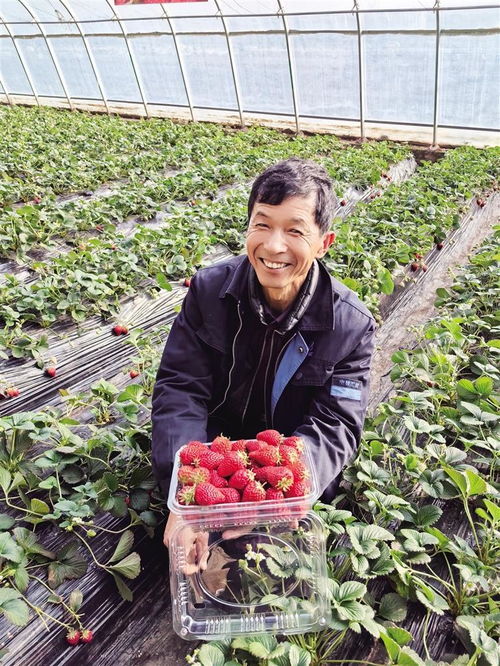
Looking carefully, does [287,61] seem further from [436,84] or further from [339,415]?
[339,415]

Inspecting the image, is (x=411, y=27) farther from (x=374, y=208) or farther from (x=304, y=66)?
(x=374, y=208)

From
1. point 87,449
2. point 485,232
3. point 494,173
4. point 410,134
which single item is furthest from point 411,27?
point 87,449

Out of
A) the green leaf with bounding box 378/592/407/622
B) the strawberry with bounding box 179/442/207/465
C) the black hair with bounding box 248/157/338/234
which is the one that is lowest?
the green leaf with bounding box 378/592/407/622

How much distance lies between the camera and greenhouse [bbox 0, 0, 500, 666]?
55.9 inches

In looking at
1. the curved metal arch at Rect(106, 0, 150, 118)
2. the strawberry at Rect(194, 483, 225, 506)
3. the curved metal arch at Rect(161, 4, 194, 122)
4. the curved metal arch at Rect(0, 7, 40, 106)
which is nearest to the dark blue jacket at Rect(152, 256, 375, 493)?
the strawberry at Rect(194, 483, 225, 506)

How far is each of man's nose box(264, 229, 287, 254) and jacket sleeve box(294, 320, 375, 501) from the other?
49 centimetres

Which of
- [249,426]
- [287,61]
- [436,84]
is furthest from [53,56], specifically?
[249,426]

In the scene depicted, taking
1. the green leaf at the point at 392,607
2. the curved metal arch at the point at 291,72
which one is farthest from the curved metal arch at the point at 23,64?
the green leaf at the point at 392,607

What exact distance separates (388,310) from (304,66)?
281 inches

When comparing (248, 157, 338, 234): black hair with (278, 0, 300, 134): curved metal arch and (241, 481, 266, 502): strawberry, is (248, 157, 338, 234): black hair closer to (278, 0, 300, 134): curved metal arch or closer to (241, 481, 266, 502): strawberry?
(241, 481, 266, 502): strawberry

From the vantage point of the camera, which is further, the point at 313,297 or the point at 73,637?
the point at 313,297

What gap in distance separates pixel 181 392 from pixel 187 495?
56cm

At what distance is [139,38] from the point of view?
10664 mm

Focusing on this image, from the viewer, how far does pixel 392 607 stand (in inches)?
61.4
